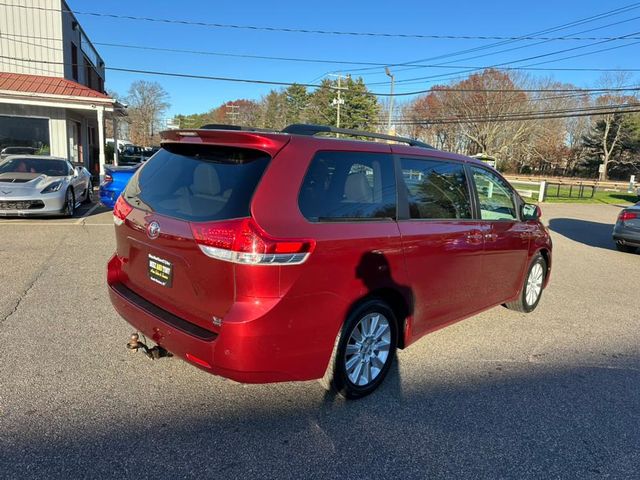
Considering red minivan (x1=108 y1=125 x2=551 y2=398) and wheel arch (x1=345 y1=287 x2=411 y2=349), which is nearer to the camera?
red minivan (x1=108 y1=125 x2=551 y2=398)

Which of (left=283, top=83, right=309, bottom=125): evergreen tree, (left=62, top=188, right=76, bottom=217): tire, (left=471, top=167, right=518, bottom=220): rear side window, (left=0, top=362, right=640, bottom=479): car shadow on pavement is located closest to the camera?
(left=0, top=362, right=640, bottom=479): car shadow on pavement

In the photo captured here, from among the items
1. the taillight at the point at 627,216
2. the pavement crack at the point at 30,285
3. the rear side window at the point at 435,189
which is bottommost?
the pavement crack at the point at 30,285

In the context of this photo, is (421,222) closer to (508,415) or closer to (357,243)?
(357,243)

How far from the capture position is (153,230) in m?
3.04

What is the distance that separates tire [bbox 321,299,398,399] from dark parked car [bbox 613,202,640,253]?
27.3ft

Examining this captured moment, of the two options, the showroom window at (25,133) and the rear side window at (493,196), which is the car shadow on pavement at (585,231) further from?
the showroom window at (25,133)

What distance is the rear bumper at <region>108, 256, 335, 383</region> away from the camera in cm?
265

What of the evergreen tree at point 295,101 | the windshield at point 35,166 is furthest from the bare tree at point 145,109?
the windshield at point 35,166

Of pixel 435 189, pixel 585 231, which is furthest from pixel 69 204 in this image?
pixel 585 231

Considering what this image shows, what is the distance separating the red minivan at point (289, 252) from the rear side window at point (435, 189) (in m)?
0.02

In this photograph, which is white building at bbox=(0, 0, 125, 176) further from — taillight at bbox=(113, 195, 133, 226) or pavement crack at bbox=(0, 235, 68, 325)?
taillight at bbox=(113, 195, 133, 226)

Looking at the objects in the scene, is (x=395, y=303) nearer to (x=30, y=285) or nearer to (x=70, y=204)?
(x=30, y=285)

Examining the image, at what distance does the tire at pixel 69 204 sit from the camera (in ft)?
33.7

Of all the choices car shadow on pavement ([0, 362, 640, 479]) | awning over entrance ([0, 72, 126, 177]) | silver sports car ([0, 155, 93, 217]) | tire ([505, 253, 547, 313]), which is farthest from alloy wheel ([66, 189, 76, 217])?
tire ([505, 253, 547, 313])
